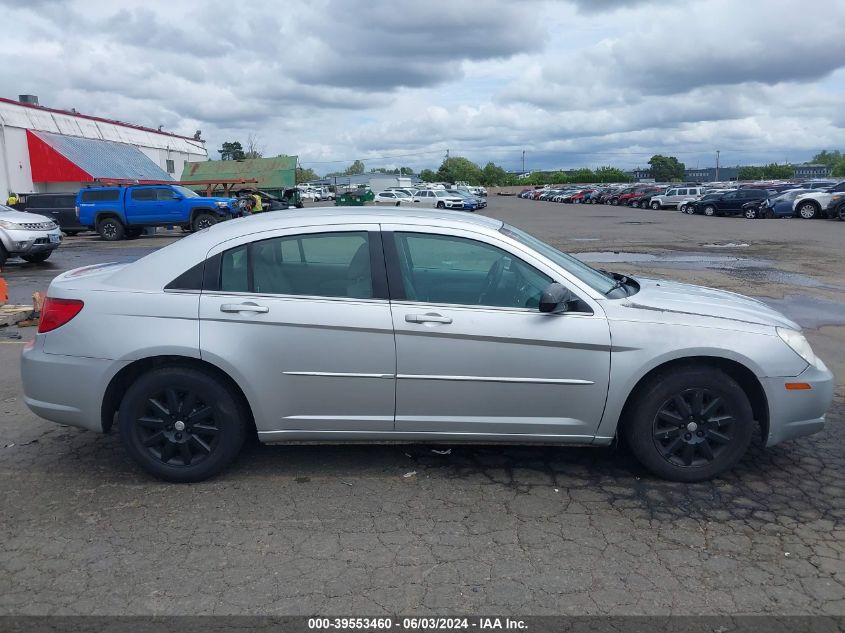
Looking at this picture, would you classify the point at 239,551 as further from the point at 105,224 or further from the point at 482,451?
the point at 105,224

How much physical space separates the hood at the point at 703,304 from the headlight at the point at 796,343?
53 mm

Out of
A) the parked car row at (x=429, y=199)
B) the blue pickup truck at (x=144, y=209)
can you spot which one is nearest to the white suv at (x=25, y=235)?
the blue pickup truck at (x=144, y=209)

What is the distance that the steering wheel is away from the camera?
4336mm

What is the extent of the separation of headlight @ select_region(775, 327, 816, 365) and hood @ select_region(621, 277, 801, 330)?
0.17 ft

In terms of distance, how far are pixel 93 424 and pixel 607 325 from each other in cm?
307

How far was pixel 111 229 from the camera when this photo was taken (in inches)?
989

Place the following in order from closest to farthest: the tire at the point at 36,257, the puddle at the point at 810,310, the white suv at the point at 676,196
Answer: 1. the puddle at the point at 810,310
2. the tire at the point at 36,257
3. the white suv at the point at 676,196

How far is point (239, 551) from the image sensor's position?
356 cm

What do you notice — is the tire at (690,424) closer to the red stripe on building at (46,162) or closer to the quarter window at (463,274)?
the quarter window at (463,274)

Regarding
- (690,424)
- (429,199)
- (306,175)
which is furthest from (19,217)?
(306,175)

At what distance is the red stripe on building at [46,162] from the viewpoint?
119ft

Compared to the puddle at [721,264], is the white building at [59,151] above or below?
above

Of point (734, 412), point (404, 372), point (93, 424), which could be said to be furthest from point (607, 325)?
point (93, 424)

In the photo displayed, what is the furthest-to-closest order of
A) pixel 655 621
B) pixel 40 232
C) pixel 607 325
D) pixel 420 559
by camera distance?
pixel 40 232 → pixel 607 325 → pixel 420 559 → pixel 655 621
